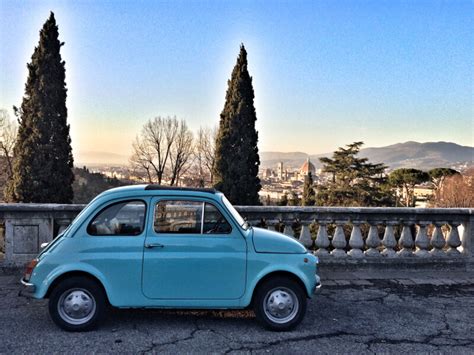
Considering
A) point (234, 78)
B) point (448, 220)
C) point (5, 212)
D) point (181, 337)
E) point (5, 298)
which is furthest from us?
point (234, 78)

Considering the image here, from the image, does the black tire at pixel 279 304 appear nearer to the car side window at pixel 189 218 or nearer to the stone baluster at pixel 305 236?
the car side window at pixel 189 218

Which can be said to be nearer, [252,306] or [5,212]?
[252,306]

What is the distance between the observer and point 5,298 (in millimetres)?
5215

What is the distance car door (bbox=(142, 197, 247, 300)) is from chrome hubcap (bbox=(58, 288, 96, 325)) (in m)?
0.60

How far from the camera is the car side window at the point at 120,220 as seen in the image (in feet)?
14.0

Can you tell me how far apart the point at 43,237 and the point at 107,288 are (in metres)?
2.76

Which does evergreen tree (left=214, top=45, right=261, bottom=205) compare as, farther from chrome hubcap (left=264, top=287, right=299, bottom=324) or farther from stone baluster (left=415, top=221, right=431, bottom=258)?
chrome hubcap (left=264, top=287, right=299, bottom=324)

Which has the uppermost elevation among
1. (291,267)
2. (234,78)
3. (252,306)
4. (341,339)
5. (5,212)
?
(234,78)

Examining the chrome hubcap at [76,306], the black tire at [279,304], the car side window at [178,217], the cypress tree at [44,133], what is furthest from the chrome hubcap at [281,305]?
the cypress tree at [44,133]

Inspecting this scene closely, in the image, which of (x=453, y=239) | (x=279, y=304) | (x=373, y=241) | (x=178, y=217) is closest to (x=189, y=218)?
(x=178, y=217)

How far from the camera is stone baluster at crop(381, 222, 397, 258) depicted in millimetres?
6977

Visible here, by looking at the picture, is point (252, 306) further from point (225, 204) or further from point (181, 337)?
point (225, 204)

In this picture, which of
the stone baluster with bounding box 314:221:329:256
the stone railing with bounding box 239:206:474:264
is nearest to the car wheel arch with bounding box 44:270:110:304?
the stone railing with bounding box 239:206:474:264

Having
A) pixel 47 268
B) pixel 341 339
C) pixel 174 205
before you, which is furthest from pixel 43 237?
pixel 341 339
